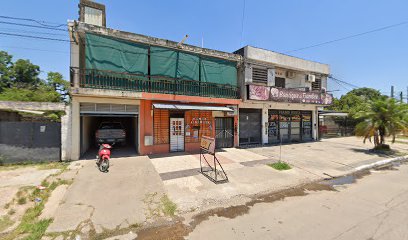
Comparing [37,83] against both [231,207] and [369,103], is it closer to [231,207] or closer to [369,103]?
[231,207]

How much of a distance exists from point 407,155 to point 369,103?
163 inches

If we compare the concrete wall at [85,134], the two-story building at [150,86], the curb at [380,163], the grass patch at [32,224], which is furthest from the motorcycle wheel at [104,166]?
the curb at [380,163]

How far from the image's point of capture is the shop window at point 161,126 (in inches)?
415

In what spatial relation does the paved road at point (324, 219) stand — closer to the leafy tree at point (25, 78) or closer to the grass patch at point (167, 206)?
the grass patch at point (167, 206)

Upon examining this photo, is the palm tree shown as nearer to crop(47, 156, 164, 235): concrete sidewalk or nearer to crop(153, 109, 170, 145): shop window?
crop(153, 109, 170, 145): shop window

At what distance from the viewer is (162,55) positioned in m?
10.5

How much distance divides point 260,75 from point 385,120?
29.5 feet

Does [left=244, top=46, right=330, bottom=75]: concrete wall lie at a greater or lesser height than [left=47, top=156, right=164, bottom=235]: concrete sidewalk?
greater

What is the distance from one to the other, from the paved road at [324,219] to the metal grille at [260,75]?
984cm

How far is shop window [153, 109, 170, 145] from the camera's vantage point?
34.5 ft


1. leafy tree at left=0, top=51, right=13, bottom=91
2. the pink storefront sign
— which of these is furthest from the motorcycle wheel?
leafy tree at left=0, top=51, right=13, bottom=91

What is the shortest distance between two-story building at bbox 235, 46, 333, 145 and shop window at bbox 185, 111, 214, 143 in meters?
3.06

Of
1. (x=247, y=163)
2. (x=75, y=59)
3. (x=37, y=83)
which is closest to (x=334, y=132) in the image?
(x=247, y=163)

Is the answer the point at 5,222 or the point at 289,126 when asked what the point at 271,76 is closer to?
the point at 289,126
